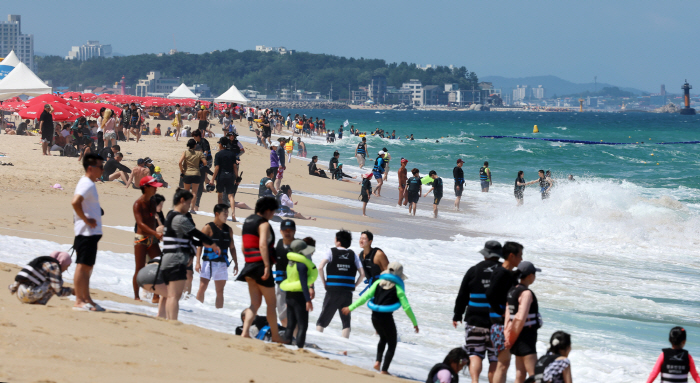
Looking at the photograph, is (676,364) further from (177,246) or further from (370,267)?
(177,246)

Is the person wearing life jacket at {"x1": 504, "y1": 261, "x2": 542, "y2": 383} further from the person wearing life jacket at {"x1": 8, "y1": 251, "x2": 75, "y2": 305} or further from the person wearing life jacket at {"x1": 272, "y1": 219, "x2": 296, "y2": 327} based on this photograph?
the person wearing life jacket at {"x1": 8, "y1": 251, "x2": 75, "y2": 305}

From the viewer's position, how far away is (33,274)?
614 cm

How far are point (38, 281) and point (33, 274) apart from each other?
0.27ft

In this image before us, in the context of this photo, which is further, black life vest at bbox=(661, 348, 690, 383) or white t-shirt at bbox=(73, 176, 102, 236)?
white t-shirt at bbox=(73, 176, 102, 236)

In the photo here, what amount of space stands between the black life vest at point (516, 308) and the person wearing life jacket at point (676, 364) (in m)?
1.14

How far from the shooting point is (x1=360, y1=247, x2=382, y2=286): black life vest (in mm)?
7262

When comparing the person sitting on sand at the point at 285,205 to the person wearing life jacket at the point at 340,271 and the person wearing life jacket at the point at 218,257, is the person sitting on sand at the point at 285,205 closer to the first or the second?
the person wearing life jacket at the point at 218,257

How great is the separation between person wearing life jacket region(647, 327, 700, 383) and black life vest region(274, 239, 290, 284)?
340 centimetres

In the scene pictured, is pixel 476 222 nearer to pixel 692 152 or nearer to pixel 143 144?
pixel 143 144

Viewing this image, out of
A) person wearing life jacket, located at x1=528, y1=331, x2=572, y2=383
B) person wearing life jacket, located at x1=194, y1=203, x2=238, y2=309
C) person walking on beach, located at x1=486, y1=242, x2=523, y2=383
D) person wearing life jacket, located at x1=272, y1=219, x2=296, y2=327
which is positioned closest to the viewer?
person wearing life jacket, located at x1=528, y1=331, x2=572, y2=383

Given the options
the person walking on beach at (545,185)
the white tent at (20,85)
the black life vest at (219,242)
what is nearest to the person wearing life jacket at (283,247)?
the black life vest at (219,242)

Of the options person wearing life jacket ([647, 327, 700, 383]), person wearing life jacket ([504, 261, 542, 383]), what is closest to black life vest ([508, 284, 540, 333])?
person wearing life jacket ([504, 261, 542, 383])

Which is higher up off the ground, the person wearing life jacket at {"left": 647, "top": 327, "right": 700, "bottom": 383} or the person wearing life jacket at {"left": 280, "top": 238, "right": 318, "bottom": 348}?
the person wearing life jacket at {"left": 280, "top": 238, "right": 318, "bottom": 348}

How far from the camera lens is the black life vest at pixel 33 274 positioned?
6.11 metres
